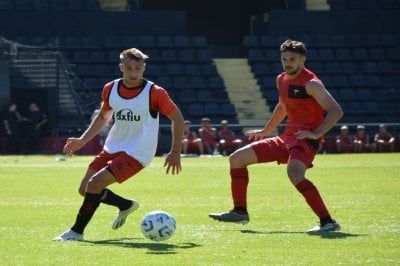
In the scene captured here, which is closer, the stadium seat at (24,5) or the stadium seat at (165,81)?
the stadium seat at (165,81)

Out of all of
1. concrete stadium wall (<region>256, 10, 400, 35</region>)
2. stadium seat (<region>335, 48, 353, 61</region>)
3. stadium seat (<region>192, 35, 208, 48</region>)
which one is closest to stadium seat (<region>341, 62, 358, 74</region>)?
stadium seat (<region>335, 48, 353, 61</region>)

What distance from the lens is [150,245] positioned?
386 inches

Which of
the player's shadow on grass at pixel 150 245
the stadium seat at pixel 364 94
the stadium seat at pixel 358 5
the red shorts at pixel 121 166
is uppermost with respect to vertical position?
the stadium seat at pixel 358 5

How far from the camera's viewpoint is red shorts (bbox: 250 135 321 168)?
36.2 ft

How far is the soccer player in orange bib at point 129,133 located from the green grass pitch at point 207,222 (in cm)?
52

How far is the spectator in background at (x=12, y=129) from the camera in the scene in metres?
32.1

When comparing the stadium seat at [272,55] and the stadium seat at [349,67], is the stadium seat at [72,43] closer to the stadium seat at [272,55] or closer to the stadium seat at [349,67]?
the stadium seat at [272,55]

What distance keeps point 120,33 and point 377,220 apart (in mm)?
28318

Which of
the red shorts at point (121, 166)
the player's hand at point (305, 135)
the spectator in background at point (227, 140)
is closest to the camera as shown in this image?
the red shorts at point (121, 166)

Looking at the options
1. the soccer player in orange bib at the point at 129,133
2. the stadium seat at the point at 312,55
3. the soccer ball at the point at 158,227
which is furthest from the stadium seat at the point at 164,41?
the soccer ball at the point at 158,227

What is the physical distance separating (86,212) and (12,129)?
2248 centimetres

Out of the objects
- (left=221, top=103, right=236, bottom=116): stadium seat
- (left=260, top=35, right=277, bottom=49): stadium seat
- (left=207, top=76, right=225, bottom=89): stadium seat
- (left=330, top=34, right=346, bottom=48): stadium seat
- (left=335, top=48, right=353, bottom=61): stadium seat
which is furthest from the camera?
(left=330, top=34, right=346, bottom=48): stadium seat

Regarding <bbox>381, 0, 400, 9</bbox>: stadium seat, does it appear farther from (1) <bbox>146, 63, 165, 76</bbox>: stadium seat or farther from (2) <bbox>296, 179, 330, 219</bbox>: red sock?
(2) <bbox>296, 179, 330, 219</bbox>: red sock

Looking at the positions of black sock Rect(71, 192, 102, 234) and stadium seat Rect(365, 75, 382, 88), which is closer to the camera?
black sock Rect(71, 192, 102, 234)
